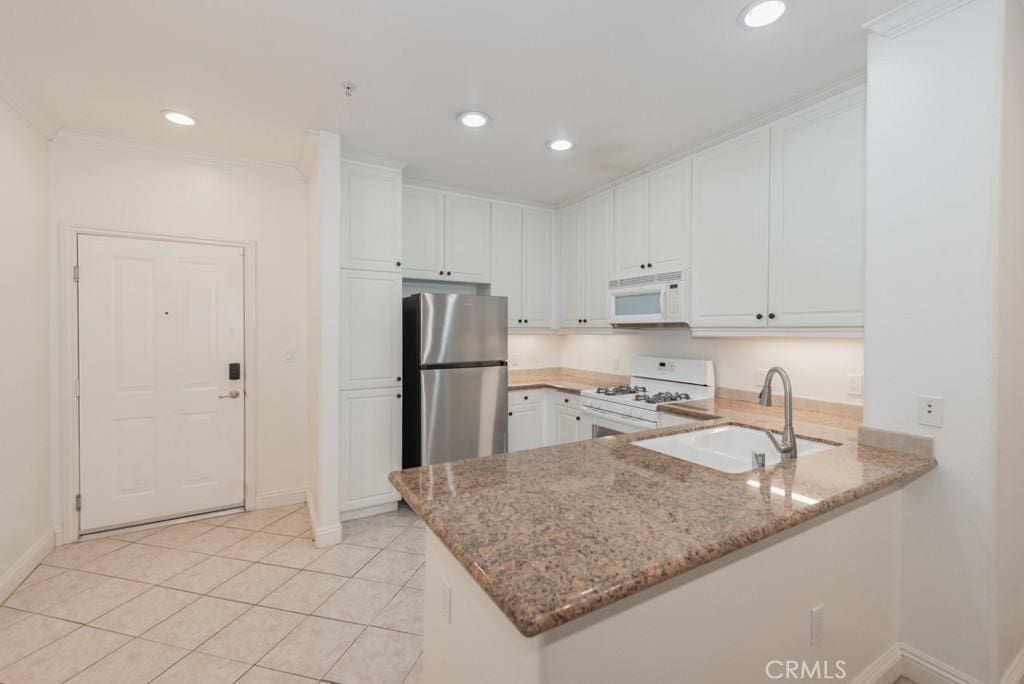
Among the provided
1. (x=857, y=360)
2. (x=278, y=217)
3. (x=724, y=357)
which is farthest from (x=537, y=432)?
(x=278, y=217)

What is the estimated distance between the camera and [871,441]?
1770 millimetres

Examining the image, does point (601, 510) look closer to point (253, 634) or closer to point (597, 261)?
point (253, 634)

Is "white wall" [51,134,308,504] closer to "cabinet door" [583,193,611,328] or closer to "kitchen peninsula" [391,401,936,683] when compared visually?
"cabinet door" [583,193,611,328]

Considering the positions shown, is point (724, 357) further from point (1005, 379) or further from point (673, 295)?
point (1005, 379)

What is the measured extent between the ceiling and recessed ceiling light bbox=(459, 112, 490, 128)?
0.06 m

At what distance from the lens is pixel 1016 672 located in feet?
5.29

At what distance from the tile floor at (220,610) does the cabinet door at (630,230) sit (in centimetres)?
244

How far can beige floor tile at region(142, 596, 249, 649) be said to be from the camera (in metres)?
1.92

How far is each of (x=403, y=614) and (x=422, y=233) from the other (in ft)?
8.61

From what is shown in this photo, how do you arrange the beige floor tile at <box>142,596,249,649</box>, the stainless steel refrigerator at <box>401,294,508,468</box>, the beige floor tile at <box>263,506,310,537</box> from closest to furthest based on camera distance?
the beige floor tile at <box>142,596,249,649</box> < the beige floor tile at <box>263,506,310,537</box> < the stainless steel refrigerator at <box>401,294,508,468</box>

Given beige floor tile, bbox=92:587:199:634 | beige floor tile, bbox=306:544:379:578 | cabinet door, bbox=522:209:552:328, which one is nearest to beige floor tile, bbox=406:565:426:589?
beige floor tile, bbox=306:544:379:578

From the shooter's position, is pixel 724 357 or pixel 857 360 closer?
pixel 857 360

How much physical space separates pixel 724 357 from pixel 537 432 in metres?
1.66

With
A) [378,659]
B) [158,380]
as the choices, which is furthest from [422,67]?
[158,380]
